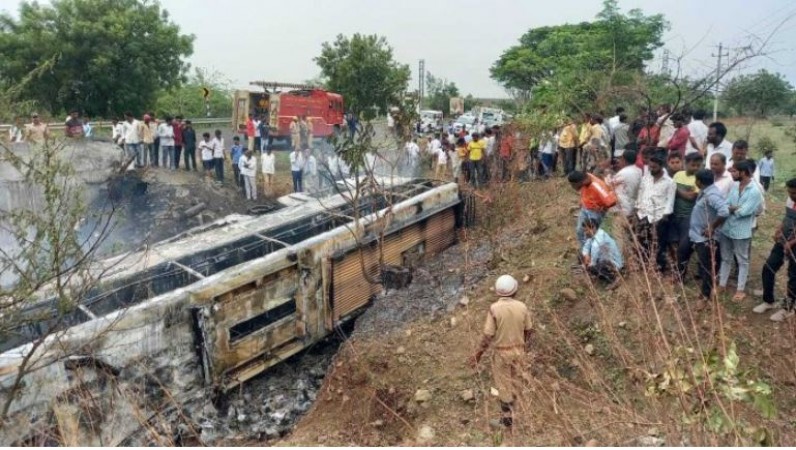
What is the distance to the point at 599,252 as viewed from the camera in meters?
6.23

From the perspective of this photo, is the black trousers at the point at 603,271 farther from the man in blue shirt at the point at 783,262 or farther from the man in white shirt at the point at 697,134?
the man in white shirt at the point at 697,134

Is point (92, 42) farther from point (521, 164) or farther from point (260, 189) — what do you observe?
point (521, 164)

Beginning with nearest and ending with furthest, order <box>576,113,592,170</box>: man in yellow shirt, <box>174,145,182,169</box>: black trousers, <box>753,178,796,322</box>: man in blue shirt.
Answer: <box>753,178,796,322</box>: man in blue shirt, <box>576,113,592,170</box>: man in yellow shirt, <box>174,145,182,169</box>: black trousers

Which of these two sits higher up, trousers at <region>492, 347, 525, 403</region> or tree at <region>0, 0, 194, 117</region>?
tree at <region>0, 0, 194, 117</region>

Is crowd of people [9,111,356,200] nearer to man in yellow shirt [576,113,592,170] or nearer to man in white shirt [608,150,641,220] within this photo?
man in yellow shirt [576,113,592,170]

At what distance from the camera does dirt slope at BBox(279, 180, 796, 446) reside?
10.6 feet

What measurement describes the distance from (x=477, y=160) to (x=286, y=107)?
8.53 meters

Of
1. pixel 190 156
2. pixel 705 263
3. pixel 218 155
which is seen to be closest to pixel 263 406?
pixel 705 263

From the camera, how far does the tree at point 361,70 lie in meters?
19.9

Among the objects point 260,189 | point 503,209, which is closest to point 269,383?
point 503,209

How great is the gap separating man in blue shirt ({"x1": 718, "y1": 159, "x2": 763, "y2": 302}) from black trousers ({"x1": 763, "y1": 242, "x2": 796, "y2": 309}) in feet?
0.60

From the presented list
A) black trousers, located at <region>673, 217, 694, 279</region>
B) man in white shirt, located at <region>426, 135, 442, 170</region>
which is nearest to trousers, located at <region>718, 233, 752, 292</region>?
black trousers, located at <region>673, 217, 694, 279</region>

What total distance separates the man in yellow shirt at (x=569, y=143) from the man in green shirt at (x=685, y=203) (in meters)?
4.86

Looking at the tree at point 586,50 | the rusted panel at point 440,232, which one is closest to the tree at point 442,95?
the tree at point 586,50
